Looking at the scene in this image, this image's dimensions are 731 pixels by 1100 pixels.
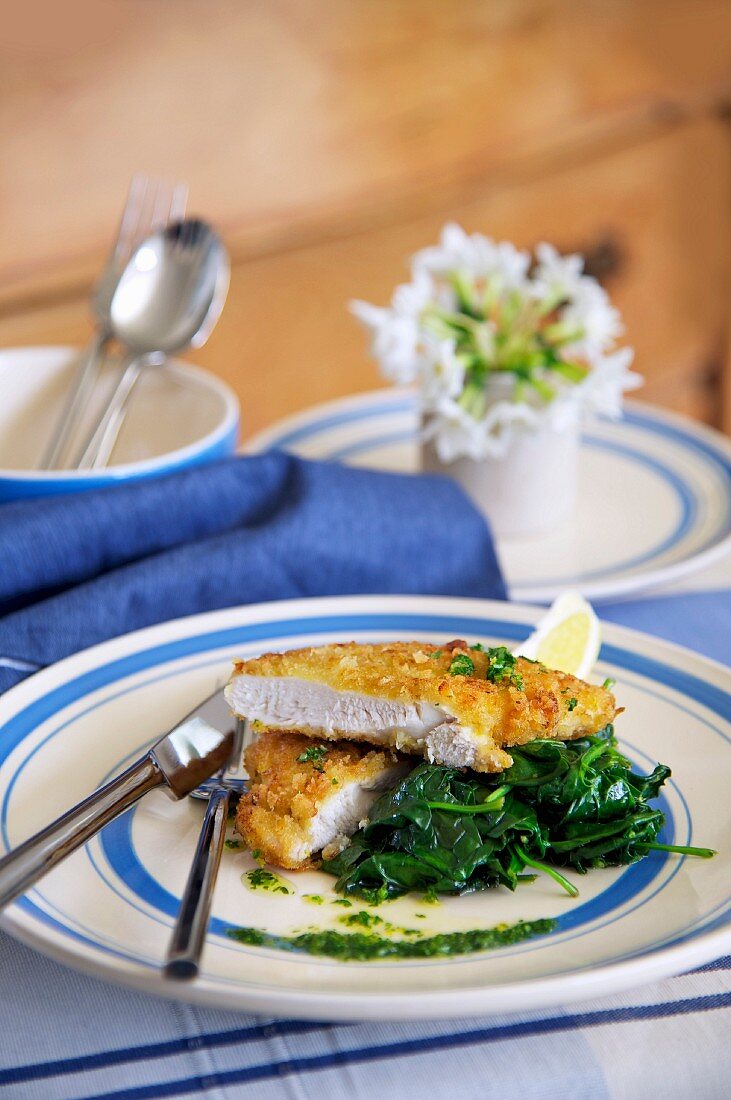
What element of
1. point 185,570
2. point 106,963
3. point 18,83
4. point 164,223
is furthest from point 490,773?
point 18,83

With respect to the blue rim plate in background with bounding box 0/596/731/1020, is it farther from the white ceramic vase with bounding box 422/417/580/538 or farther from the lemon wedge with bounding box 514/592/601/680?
the white ceramic vase with bounding box 422/417/580/538

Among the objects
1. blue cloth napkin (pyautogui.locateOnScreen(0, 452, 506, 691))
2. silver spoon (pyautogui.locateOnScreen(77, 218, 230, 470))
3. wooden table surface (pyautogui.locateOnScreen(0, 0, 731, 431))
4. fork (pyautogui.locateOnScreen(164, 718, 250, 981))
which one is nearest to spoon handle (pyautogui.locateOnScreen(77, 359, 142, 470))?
silver spoon (pyautogui.locateOnScreen(77, 218, 230, 470))

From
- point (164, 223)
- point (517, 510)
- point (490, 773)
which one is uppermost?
point (164, 223)

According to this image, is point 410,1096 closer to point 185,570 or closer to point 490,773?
point 490,773

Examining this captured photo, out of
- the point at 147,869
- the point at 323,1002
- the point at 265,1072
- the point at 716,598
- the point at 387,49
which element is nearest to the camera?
the point at 323,1002

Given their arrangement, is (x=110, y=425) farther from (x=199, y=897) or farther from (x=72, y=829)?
(x=199, y=897)

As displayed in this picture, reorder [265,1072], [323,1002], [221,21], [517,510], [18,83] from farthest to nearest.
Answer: [221,21], [18,83], [517,510], [265,1072], [323,1002]
